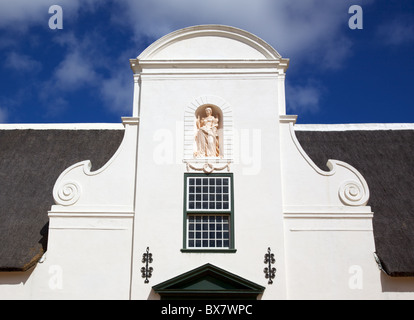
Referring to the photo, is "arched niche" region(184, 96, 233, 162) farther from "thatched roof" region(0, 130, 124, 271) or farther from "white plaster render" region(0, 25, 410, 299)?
"thatched roof" region(0, 130, 124, 271)

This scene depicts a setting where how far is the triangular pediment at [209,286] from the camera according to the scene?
11570mm

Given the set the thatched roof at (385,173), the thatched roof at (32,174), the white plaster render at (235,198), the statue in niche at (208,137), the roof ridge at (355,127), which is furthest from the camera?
the roof ridge at (355,127)

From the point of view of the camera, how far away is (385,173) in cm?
1467

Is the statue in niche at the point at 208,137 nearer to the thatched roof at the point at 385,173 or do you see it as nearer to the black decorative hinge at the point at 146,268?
the black decorative hinge at the point at 146,268

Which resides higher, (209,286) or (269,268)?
(269,268)

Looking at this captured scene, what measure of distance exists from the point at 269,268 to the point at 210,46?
611 cm

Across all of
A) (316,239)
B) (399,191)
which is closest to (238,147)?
(316,239)

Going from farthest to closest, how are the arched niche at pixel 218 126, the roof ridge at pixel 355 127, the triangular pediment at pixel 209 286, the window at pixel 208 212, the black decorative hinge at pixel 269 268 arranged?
the roof ridge at pixel 355 127 < the arched niche at pixel 218 126 < the window at pixel 208 212 < the black decorative hinge at pixel 269 268 < the triangular pediment at pixel 209 286

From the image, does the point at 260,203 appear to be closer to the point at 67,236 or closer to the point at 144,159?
the point at 144,159

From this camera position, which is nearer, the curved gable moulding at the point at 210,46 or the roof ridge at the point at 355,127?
the curved gable moulding at the point at 210,46

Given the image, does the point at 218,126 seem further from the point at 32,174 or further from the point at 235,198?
the point at 32,174

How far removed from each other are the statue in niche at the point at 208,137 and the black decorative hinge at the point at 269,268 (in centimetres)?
288

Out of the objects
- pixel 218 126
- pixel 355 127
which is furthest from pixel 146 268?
pixel 355 127

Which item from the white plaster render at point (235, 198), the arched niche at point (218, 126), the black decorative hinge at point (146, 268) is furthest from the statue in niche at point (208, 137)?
the black decorative hinge at point (146, 268)
